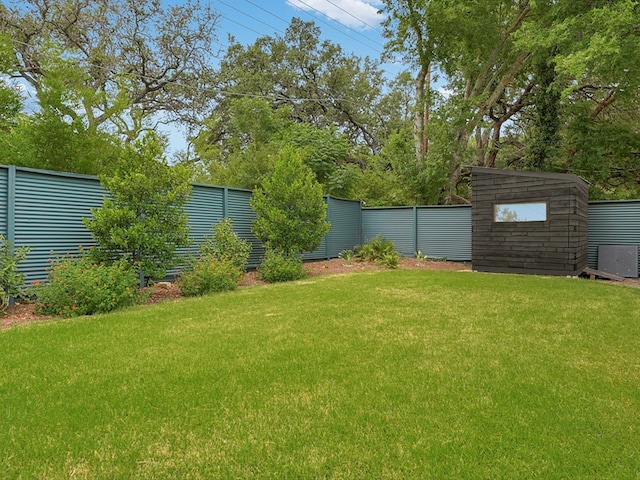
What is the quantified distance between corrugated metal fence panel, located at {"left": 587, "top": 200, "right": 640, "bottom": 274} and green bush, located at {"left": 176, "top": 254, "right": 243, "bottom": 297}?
8427 millimetres

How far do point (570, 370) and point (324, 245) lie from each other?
785cm

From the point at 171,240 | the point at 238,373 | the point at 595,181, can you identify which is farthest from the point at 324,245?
the point at 595,181

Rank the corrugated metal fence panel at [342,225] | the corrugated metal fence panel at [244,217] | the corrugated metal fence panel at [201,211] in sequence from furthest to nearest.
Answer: the corrugated metal fence panel at [342,225], the corrugated metal fence panel at [244,217], the corrugated metal fence panel at [201,211]

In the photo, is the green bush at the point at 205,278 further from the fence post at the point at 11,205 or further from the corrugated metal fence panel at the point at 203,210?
the fence post at the point at 11,205

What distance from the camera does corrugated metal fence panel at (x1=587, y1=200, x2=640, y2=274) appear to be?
8.38 metres

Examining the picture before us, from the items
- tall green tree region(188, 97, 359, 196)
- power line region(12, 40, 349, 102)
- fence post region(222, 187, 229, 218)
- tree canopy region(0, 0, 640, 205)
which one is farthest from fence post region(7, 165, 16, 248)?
power line region(12, 40, 349, 102)

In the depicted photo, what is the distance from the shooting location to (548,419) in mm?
2061

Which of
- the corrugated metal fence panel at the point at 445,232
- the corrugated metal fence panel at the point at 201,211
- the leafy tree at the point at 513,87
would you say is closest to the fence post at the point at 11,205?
the corrugated metal fence panel at the point at 201,211

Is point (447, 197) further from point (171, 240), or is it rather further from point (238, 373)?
point (238, 373)

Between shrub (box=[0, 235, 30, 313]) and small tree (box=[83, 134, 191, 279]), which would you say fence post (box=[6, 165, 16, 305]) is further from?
small tree (box=[83, 134, 191, 279])

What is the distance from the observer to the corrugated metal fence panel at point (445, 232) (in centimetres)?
1062

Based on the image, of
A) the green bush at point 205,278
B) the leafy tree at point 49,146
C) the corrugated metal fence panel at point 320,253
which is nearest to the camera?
the green bush at point 205,278

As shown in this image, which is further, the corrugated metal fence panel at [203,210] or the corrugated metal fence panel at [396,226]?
the corrugated metal fence panel at [396,226]

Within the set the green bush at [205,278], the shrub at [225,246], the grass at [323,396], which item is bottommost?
the grass at [323,396]
